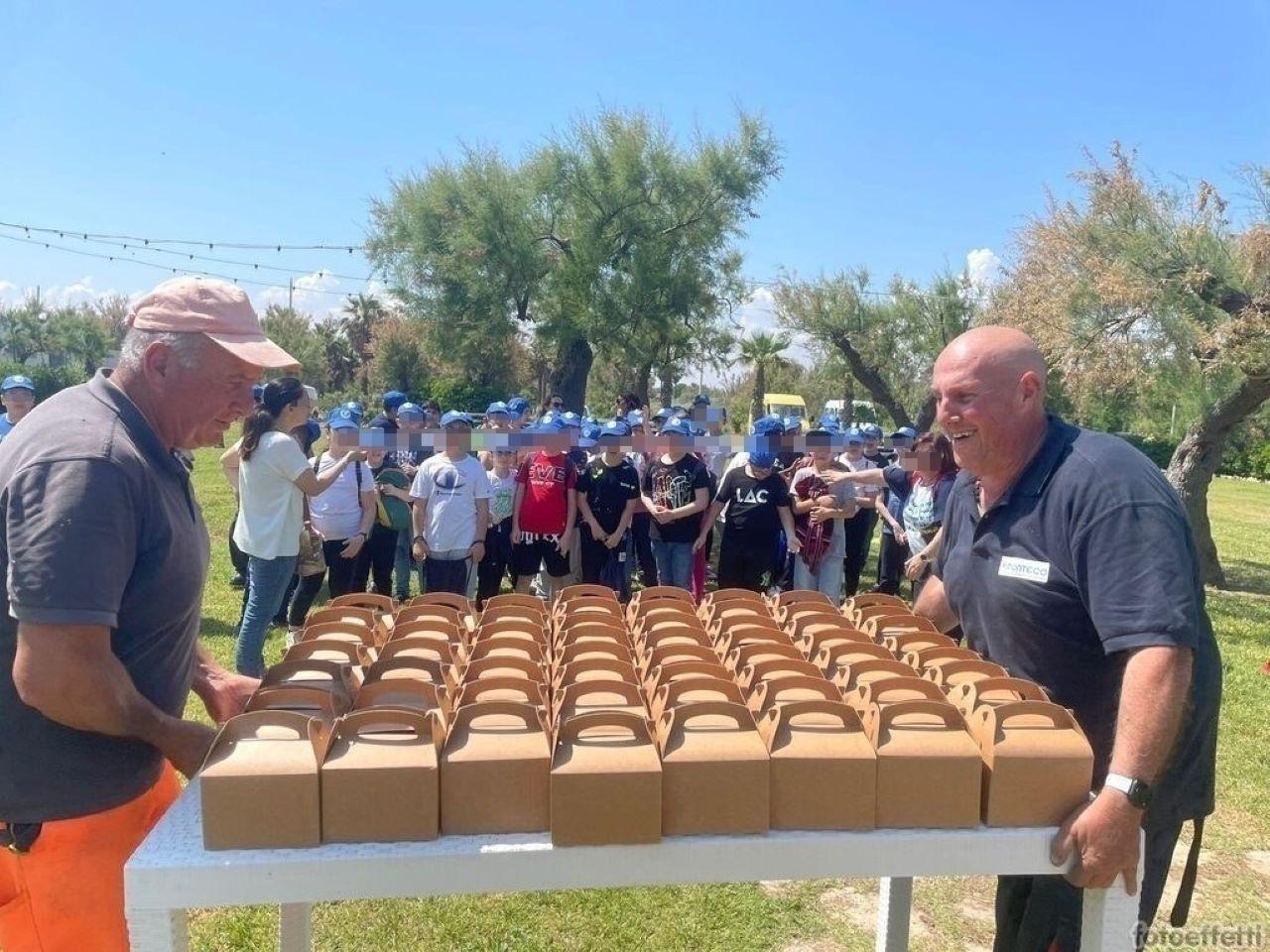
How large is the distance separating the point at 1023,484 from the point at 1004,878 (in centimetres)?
120

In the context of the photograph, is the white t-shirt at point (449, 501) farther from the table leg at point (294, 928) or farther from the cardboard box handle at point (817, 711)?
the cardboard box handle at point (817, 711)

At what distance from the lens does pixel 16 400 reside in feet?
23.6

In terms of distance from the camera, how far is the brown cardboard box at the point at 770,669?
1987 mm

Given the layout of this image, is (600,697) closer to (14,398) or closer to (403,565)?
(403,565)

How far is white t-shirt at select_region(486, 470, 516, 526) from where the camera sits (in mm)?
7008

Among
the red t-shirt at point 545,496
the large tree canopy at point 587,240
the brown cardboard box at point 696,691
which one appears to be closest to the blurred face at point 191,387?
the brown cardboard box at point 696,691

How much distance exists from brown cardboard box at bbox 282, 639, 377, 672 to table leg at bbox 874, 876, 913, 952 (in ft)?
5.99

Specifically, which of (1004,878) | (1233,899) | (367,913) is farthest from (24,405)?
(1233,899)

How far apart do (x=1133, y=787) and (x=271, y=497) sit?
182 inches

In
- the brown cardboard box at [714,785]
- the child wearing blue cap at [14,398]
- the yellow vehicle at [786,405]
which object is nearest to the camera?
the brown cardboard box at [714,785]

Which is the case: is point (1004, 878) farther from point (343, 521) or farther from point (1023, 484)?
point (343, 521)

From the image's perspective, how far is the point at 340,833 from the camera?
1.56 m

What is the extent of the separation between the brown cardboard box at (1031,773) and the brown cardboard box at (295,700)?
1281 millimetres

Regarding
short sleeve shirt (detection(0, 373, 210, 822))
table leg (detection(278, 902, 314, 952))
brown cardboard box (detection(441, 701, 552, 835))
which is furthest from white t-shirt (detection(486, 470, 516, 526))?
brown cardboard box (detection(441, 701, 552, 835))
